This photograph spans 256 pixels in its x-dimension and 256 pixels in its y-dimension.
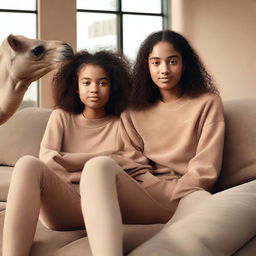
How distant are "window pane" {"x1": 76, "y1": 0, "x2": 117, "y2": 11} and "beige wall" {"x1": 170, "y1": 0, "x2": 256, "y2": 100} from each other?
0.85m

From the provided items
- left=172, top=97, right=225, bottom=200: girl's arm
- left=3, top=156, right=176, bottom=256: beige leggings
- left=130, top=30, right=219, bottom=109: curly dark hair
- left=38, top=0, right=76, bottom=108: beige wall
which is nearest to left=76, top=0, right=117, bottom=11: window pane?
left=38, top=0, right=76, bottom=108: beige wall

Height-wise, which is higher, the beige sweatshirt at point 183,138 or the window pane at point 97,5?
the window pane at point 97,5

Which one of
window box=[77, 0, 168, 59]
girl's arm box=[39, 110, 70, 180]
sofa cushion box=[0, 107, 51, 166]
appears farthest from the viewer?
window box=[77, 0, 168, 59]

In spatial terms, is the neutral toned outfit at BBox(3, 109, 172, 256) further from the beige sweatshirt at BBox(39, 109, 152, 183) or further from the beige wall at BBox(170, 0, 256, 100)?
the beige wall at BBox(170, 0, 256, 100)

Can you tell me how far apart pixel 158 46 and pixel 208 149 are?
16.3 inches

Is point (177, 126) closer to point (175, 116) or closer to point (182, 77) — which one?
point (175, 116)

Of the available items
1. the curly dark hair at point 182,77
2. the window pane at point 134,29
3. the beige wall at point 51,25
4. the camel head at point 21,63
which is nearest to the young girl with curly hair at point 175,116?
the curly dark hair at point 182,77

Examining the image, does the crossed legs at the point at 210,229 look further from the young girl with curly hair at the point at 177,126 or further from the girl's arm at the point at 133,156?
the girl's arm at the point at 133,156

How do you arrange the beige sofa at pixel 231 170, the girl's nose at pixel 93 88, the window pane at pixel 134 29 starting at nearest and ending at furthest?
the beige sofa at pixel 231 170 < the girl's nose at pixel 93 88 < the window pane at pixel 134 29

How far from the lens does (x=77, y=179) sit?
6.28 feet

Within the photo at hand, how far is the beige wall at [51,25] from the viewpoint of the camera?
6621 millimetres

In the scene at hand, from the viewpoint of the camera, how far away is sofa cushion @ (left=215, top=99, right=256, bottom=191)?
1984mm

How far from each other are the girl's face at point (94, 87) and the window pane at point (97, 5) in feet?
18.1

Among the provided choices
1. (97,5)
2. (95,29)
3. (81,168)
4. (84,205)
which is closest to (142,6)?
(97,5)
